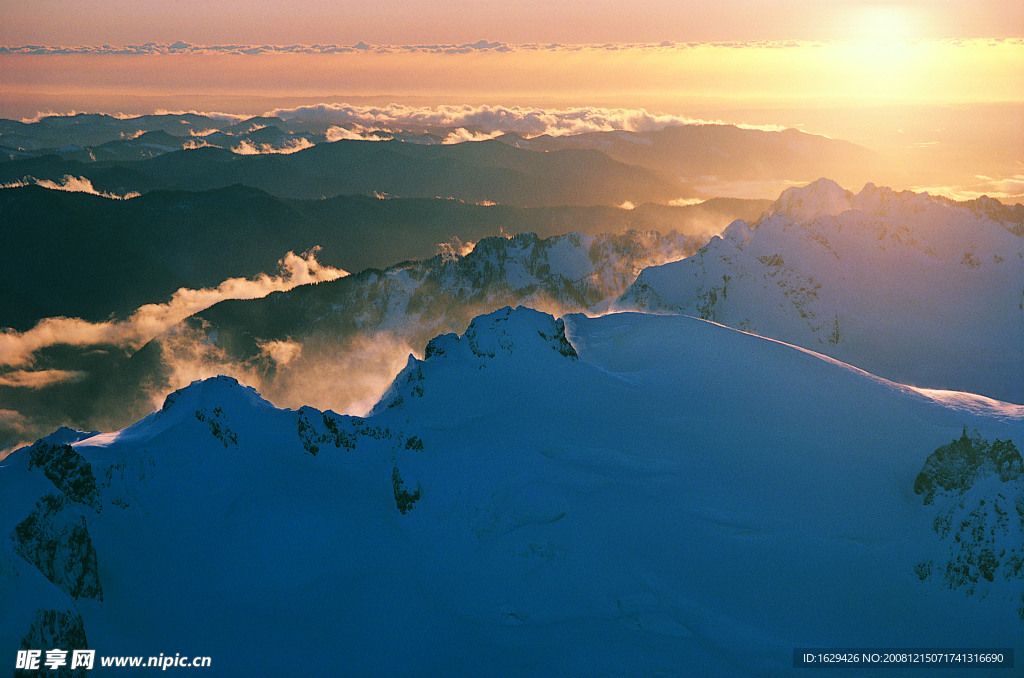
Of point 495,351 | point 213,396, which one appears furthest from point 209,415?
point 495,351

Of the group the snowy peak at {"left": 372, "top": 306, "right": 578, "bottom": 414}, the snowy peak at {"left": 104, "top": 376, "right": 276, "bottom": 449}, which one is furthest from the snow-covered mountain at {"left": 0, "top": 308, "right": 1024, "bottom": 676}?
the snowy peak at {"left": 372, "top": 306, "right": 578, "bottom": 414}

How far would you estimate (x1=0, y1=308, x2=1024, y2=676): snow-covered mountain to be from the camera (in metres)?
46.0

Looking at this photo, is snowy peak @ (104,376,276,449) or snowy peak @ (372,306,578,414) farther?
snowy peak @ (372,306,578,414)

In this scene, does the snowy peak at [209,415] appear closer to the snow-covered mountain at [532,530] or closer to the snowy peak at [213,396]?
the snowy peak at [213,396]

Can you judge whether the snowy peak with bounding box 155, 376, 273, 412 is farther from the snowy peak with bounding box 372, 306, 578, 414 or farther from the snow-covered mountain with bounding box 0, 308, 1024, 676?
the snowy peak with bounding box 372, 306, 578, 414

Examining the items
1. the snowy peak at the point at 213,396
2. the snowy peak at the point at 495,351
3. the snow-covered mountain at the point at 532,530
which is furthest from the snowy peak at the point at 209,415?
the snowy peak at the point at 495,351

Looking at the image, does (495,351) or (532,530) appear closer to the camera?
(532,530)

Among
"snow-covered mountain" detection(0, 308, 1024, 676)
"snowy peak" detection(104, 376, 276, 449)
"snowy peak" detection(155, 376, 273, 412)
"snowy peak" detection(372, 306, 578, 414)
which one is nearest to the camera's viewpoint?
"snow-covered mountain" detection(0, 308, 1024, 676)

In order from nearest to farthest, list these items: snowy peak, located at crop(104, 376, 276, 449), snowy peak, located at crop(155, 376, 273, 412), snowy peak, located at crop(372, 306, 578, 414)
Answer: snowy peak, located at crop(104, 376, 276, 449), snowy peak, located at crop(155, 376, 273, 412), snowy peak, located at crop(372, 306, 578, 414)

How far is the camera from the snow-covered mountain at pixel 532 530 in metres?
46.0

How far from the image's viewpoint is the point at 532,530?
187 feet

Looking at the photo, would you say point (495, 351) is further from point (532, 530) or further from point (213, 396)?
point (213, 396)

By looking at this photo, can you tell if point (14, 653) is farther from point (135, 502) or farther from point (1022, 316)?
point (1022, 316)

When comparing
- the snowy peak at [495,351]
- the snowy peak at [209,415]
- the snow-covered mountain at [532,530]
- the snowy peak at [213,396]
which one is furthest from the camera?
the snowy peak at [495,351]
